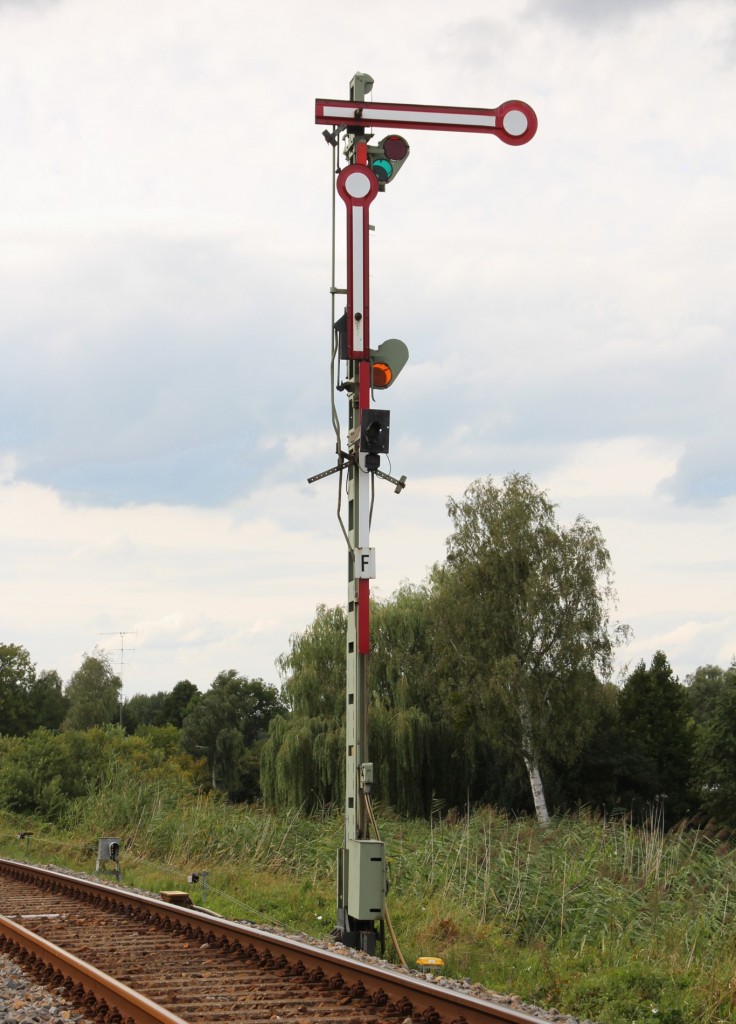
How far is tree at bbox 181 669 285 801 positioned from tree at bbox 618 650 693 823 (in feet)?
86.8

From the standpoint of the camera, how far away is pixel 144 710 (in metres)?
126

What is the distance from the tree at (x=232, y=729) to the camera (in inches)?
3246

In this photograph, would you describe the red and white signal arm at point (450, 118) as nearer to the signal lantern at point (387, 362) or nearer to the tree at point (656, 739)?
the signal lantern at point (387, 362)

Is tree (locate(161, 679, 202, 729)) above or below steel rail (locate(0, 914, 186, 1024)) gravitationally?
above

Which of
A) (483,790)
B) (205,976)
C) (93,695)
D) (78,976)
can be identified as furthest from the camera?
(93,695)

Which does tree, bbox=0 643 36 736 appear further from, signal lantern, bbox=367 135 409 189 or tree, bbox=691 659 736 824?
signal lantern, bbox=367 135 409 189

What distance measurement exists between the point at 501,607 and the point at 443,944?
3147cm

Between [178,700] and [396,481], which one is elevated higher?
[178,700]

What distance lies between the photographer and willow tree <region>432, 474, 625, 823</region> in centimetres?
4125

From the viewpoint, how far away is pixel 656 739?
198 feet

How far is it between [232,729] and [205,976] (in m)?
79.3

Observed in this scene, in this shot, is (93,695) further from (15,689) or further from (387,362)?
(387,362)

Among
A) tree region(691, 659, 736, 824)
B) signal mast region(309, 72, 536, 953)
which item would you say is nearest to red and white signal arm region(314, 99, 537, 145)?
signal mast region(309, 72, 536, 953)

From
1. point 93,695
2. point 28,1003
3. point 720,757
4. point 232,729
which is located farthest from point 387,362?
point 93,695
